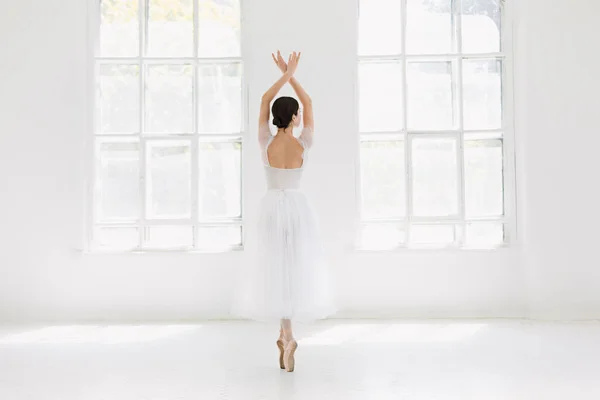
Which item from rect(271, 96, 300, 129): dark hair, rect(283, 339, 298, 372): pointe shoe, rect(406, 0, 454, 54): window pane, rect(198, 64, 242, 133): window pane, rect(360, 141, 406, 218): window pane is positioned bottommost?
rect(283, 339, 298, 372): pointe shoe

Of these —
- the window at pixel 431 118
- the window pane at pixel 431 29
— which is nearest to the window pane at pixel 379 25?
the window at pixel 431 118

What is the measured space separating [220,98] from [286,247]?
7.28 feet

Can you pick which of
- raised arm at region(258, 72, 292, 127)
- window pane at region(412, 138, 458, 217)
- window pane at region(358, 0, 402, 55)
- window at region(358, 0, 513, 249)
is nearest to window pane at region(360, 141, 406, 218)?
window at region(358, 0, 513, 249)

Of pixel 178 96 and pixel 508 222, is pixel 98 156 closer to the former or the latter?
pixel 178 96

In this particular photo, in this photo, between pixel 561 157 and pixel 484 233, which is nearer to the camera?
pixel 561 157

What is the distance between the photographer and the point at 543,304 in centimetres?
484

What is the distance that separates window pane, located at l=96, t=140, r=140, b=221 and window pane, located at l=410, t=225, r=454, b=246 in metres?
2.31

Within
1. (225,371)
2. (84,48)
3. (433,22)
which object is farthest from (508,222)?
(84,48)

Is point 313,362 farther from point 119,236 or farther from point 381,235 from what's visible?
point 119,236

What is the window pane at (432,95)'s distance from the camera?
515 cm

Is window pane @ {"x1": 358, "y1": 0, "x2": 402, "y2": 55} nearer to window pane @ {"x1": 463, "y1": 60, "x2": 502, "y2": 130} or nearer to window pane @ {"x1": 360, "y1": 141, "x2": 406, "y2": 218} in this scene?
window pane @ {"x1": 463, "y1": 60, "x2": 502, "y2": 130}

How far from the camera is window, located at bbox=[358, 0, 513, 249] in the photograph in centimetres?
507

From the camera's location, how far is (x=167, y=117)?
204 inches

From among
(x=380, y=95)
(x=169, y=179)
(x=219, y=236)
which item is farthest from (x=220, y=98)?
(x=380, y=95)
